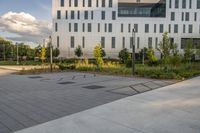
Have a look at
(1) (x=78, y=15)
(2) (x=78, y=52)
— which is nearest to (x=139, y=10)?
(1) (x=78, y=15)

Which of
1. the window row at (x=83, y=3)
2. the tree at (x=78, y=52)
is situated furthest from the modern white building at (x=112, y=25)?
the tree at (x=78, y=52)

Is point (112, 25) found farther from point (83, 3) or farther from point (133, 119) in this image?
point (133, 119)

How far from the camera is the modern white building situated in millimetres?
57750

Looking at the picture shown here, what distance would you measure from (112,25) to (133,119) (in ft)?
178

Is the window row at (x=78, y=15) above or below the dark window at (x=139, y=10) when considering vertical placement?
below

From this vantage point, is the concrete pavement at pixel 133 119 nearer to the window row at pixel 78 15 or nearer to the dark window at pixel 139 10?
the window row at pixel 78 15

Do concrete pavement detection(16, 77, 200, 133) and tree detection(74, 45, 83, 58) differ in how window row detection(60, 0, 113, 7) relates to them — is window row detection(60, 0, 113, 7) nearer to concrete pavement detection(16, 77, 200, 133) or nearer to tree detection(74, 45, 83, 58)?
tree detection(74, 45, 83, 58)

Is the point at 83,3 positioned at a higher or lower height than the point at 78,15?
higher

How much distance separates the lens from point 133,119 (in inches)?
229

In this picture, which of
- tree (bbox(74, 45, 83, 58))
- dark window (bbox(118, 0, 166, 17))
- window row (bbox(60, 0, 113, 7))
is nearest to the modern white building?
window row (bbox(60, 0, 113, 7))

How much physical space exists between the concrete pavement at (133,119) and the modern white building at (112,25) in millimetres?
51484

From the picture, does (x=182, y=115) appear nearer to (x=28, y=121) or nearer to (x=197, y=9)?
(x=28, y=121)

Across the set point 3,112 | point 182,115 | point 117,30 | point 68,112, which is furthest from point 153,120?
point 117,30

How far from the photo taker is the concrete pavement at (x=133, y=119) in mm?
5023
